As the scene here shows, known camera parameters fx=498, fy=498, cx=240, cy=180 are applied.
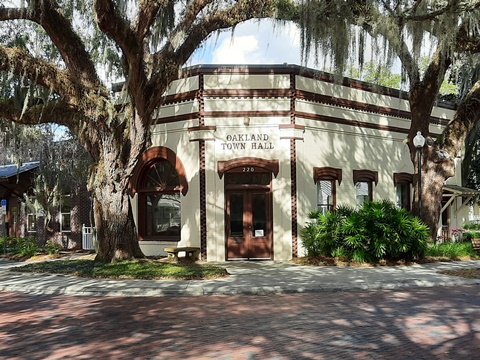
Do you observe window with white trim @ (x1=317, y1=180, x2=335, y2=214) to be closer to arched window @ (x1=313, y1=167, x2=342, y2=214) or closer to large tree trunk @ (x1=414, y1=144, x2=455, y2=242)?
arched window @ (x1=313, y1=167, x2=342, y2=214)

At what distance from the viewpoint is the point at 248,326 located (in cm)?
787

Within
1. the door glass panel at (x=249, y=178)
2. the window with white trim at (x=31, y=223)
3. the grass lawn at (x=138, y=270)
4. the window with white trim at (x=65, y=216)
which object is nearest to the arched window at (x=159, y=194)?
the door glass panel at (x=249, y=178)

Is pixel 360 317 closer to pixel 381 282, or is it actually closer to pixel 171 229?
pixel 381 282

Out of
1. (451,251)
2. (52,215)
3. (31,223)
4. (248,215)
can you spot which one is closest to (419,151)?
(451,251)

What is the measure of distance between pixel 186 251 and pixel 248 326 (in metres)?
8.81

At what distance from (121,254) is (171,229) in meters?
3.67

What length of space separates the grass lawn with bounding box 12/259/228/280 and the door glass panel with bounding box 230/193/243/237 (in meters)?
3.12

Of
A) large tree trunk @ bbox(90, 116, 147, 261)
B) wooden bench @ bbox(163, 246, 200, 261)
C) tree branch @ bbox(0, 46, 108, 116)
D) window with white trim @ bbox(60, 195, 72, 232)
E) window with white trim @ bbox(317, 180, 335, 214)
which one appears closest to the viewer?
tree branch @ bbox(0, 46, 108, 116)

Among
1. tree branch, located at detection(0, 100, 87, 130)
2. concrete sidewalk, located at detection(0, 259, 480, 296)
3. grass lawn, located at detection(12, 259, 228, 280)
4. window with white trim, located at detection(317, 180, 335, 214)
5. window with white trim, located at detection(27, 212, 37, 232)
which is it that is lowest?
concrete sidewalk, located at detection(0, 259, 480, 296)

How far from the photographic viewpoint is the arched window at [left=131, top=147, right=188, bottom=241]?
1816 centimetres

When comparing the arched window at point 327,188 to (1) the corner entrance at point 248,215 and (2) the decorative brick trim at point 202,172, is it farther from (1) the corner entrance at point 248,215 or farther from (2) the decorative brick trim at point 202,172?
(2) the decorative brick trim at point 202,172

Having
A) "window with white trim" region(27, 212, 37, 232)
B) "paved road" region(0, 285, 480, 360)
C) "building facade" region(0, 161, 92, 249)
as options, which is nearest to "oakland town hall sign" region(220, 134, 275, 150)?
"paved road" region(0, 285, 480, 360)

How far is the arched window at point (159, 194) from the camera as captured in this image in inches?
715

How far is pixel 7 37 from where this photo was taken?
1672 cm
